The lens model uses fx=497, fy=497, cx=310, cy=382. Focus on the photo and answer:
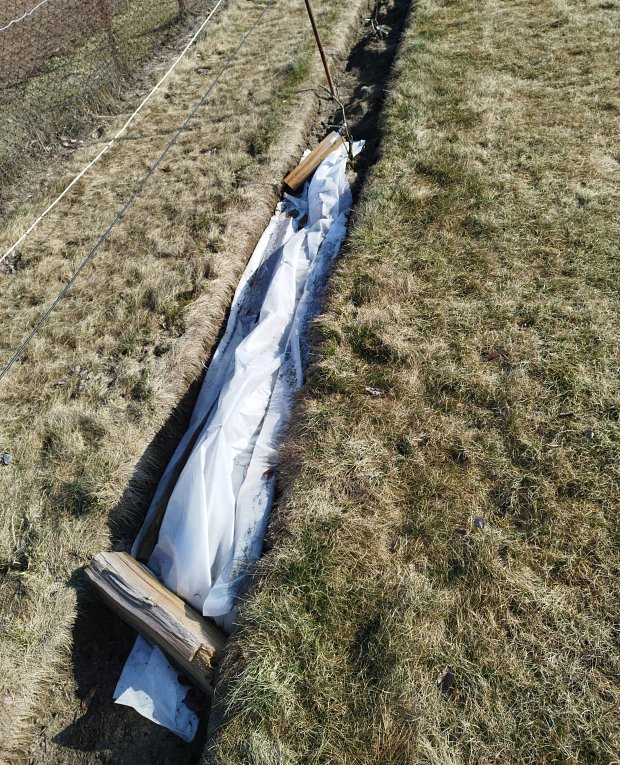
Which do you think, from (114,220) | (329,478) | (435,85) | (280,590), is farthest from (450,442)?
(435,85)

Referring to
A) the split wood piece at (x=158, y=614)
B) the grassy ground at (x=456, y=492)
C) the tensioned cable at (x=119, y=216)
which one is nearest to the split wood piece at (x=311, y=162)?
the grassy ground at (x=456, y=492)

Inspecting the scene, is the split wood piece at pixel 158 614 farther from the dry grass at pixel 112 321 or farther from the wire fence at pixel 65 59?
the wire fence at pixel 65 59

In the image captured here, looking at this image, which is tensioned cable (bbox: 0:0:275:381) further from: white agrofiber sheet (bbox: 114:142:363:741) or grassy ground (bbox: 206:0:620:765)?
grassy ground (bbox: 206:0:620:765)

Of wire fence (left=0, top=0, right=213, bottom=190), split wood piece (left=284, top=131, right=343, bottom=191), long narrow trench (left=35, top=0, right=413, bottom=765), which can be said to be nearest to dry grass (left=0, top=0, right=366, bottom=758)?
long narrow trench (left=35, top=0, right=413, bottom=765)

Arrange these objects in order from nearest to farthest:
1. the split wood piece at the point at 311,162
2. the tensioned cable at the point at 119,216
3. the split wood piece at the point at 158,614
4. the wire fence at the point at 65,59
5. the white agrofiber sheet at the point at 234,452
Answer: the split wood piece at the point at 158,614 < the white agrofiber sheet at the point at 234,452 < the tensioned cable at the point at 119,216 < the split wood piece at the point at 311,162 < the wire fence at the point at 65,59

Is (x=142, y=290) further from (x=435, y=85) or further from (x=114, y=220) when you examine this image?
(x=435, y=85)

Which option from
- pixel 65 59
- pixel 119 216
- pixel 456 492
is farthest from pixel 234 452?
pixel 65 59
